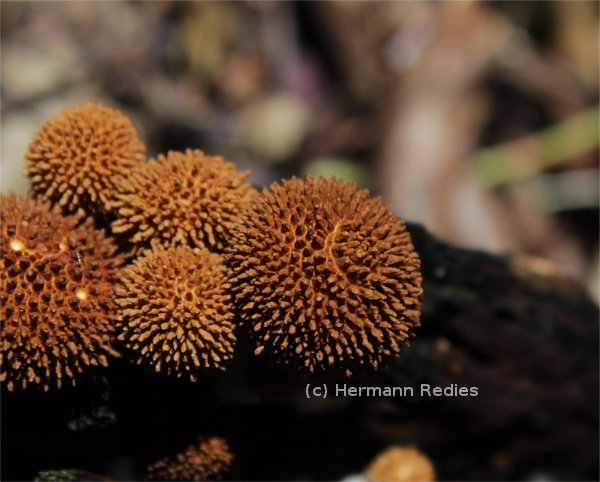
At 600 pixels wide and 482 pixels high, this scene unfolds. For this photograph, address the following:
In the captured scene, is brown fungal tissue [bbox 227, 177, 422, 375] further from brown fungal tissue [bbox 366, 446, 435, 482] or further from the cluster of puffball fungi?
brown fungal tissue [bbox 366, 446, 435, 482]

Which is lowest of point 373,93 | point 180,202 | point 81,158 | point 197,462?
point 197,462

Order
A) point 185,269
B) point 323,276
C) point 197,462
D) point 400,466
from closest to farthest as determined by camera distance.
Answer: point 323,276
point 185,269
point 197,462
point 400,466

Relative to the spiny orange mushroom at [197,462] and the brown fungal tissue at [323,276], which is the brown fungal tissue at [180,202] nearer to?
the brown fungal tissue at [323,276]

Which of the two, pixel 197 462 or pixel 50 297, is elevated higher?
pixel 50 297

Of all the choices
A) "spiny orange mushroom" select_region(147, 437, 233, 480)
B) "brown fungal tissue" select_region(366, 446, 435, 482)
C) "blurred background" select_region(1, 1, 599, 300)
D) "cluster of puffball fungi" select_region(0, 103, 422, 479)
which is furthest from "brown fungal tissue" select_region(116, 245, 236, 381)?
"blurred background" select_region(1, 1, 599, 300)

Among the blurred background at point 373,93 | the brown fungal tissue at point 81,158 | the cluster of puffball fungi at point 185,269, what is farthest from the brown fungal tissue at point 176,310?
the blurred background at point 373,93

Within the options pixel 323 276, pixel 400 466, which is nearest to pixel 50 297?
pixel 323 276

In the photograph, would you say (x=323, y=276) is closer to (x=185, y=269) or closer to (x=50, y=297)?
(x=185, y=269)

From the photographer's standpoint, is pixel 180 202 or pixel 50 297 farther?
pixel 180 202
